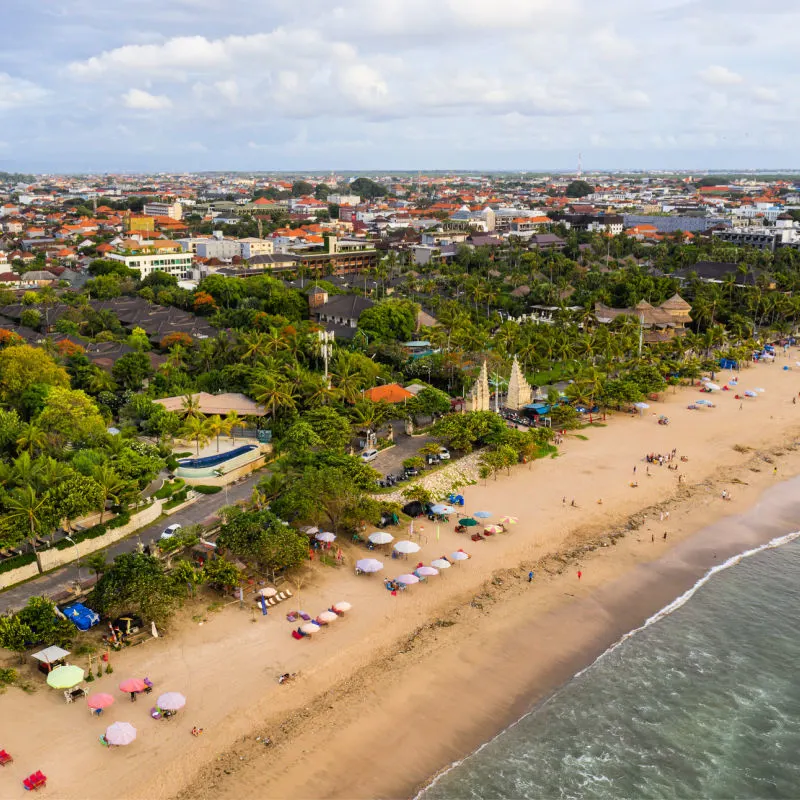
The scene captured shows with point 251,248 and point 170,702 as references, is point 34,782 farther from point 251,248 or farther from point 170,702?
point 251,248

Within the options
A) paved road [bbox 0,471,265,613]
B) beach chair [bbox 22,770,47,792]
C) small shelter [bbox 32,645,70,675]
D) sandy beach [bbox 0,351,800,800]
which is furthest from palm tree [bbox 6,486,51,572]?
beach chair [bbox 22,770,47,792]

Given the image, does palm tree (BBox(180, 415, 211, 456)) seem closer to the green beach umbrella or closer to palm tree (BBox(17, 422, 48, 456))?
palm tree (BBox(17, 422, 48, 456))

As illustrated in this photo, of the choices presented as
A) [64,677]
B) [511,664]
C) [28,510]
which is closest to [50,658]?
[64,677]

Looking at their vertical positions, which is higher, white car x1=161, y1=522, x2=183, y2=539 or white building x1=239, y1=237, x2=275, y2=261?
white building x1=239, y1=237, x2=275, y2=261

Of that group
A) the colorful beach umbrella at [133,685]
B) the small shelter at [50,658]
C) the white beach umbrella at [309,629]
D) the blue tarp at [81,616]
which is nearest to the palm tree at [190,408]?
the blue tarp at [81,616]

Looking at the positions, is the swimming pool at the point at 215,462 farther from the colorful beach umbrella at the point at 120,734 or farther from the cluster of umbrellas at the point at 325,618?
the colorful beach umbrella at the point at 120,734

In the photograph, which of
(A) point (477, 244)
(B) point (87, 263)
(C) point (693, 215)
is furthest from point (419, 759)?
(C) point (693, 215)

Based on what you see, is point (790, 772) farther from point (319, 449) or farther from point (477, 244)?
point (477, 244)
